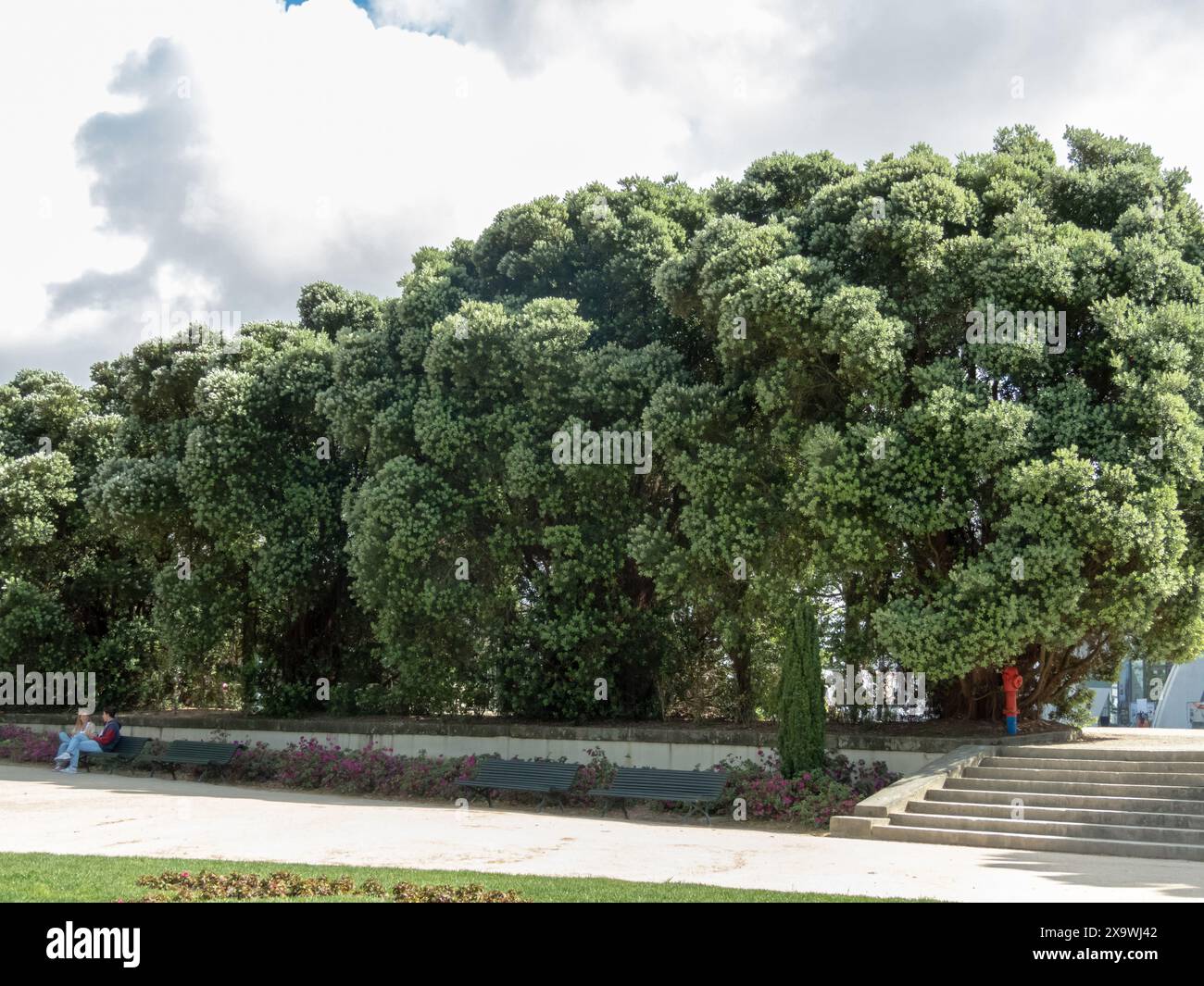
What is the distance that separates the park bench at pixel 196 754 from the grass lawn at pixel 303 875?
9.78 metres

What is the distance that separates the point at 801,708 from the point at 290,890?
27.7ft

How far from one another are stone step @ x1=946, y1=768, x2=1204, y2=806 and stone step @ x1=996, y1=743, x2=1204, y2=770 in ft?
2.77

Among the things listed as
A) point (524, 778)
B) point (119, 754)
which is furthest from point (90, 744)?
point (524, 778)

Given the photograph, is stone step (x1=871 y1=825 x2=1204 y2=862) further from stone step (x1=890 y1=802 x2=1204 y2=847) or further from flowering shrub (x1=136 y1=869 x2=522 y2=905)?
flowering shrub (x1=136 y1=869 x2=522 y2=905)

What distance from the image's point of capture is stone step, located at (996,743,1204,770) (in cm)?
1423

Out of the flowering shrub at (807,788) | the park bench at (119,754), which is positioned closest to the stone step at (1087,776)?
the flowering shrub at (807,788)

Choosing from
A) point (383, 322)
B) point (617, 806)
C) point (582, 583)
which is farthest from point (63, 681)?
point (617, 806)

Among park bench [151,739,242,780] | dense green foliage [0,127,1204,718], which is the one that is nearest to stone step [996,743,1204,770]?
dense green foliage [0,127,1204,718]

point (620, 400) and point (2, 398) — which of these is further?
point (2, 398)

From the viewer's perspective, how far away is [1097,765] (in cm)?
1441

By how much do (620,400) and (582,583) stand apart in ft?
10.6

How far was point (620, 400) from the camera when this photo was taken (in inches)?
712

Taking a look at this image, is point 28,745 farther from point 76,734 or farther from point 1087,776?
point 1087,776
